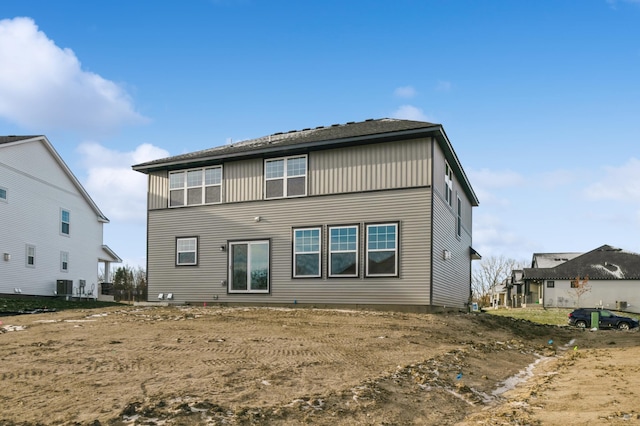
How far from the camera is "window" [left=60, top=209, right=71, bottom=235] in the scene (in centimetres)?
3156

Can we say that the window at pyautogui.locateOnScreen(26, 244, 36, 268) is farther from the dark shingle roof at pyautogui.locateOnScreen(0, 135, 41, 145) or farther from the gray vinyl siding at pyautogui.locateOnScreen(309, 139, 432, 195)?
the gray vinyl siding at pyautogui.locateOnScreen(309, 139, 432, 195)

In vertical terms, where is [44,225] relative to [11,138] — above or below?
below

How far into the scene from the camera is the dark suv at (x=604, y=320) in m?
28.4

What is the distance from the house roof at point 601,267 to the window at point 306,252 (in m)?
37.6

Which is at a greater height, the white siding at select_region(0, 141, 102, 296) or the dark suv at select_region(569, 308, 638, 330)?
the white siding at select_region(0, 141, 102, 296)

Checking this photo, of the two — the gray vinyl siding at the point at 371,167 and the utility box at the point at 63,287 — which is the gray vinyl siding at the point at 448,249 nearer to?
the gray vinyl siding at the point at 371,167

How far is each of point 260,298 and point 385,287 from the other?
457 cm

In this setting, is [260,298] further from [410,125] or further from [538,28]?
[538,28]

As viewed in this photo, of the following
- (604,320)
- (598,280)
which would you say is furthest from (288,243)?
(598,280)

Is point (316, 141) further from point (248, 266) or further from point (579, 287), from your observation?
point (579, 287)

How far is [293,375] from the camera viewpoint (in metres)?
8.84

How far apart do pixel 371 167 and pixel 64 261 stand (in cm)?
2093

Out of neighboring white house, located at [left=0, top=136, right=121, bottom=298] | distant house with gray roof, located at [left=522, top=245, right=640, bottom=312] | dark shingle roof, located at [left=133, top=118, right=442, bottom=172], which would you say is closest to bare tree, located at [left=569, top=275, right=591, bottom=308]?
distant house with gray roof, located at [left=522, top=245, right=640, bottom=312]

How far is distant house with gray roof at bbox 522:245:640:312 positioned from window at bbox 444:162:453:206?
3115cm
